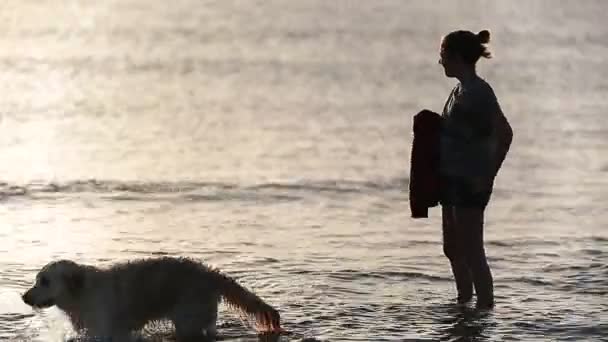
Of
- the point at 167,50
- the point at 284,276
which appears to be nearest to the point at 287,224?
the point at 284,276

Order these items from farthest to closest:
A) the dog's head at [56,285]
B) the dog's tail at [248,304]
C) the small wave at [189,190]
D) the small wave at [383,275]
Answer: the small wave at [189,190]
the small wave at [383,275]
the dog's tail at [248,304]
the dog's head at [56,285]

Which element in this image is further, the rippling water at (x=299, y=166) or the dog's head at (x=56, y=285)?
the rippling water at (x=299, y=166)

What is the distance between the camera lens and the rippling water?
10.6 metres

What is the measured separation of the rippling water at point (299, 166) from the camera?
10.6 meters

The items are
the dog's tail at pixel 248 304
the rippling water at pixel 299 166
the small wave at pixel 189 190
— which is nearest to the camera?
the dog's tail at pixel 248 304

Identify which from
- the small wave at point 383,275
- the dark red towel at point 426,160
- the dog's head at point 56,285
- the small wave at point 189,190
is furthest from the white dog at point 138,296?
the small wave at point 189,190

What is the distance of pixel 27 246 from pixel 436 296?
11.8 ft

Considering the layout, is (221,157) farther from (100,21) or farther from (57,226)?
(100,21)

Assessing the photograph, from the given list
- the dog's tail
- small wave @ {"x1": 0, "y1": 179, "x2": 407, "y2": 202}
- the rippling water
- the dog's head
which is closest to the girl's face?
the rippling water

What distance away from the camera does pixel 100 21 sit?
2961 centimetres

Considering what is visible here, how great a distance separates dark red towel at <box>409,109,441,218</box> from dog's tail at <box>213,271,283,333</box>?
129cm

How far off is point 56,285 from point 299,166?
7.16 meters

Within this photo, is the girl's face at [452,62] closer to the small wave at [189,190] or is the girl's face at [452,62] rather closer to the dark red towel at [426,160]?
the dark red towel at [426,160]

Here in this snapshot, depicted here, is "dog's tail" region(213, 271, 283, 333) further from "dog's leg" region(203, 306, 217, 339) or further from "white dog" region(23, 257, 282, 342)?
"dog's leg" region(203, 306, 217, 339)
